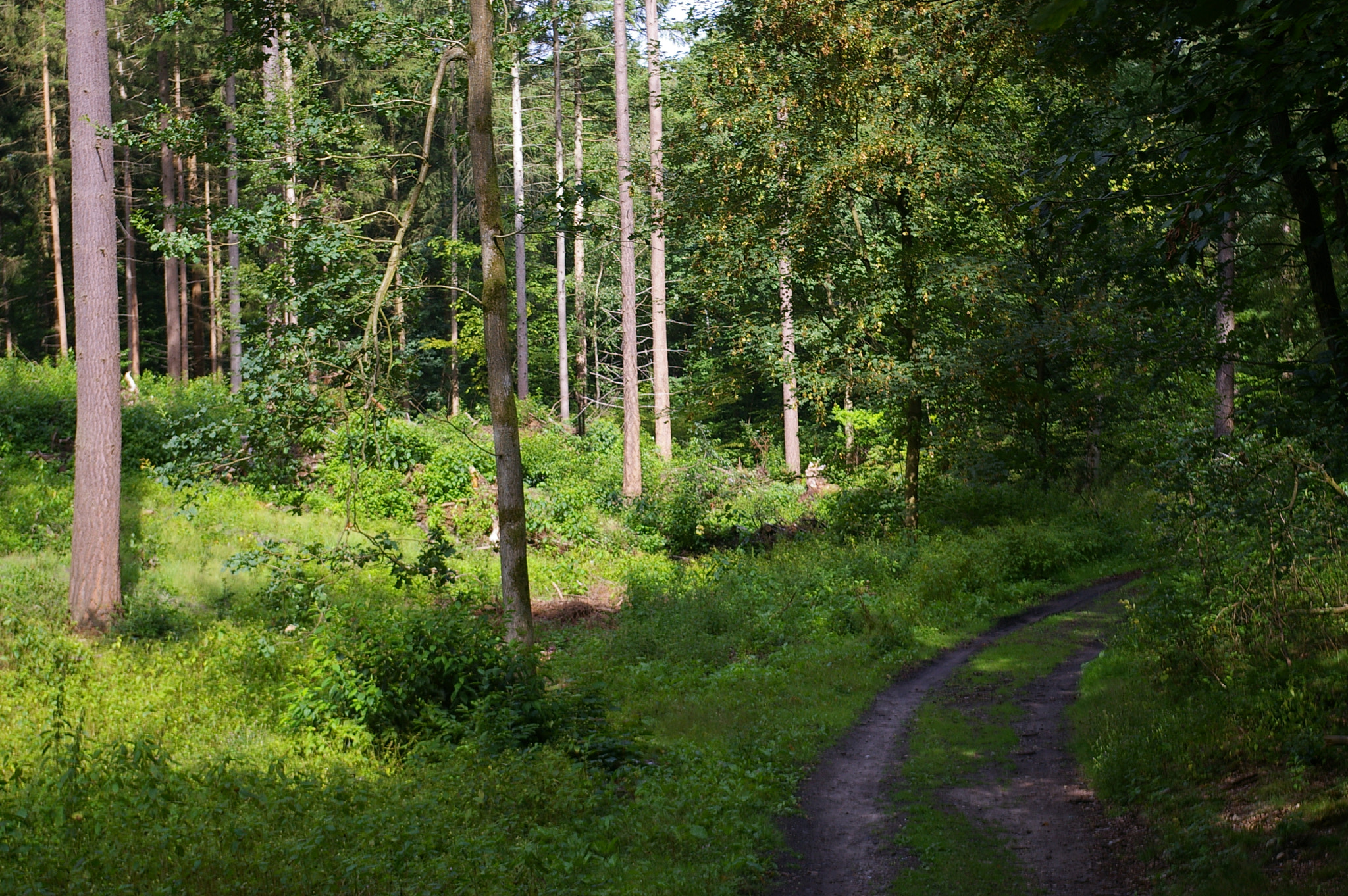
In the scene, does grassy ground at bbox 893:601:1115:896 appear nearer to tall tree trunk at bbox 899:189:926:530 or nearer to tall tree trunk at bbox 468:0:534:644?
tall tree trunk at bbox 468:0:534:644

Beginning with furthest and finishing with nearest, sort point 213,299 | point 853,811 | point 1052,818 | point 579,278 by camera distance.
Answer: point 579,278 < point 213,299 < point 853,811 < point 1052,818

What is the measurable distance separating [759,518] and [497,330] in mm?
12949

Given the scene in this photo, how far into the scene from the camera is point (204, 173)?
112 feet

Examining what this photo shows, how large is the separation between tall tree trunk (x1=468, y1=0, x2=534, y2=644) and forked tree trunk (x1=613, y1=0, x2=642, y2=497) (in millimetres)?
13744

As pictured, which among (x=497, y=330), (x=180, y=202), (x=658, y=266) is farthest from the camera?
(x=180, y=202)

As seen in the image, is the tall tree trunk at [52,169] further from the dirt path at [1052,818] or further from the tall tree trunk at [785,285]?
the dirt path at [1052,818]

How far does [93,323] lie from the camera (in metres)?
12.3

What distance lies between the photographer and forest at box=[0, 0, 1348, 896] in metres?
6.08

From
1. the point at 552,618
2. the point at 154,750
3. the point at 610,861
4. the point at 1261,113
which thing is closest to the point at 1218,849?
the point at 610,861

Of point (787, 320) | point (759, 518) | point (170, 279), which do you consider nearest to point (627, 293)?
point (787, 320)

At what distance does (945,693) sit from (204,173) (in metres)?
33.8

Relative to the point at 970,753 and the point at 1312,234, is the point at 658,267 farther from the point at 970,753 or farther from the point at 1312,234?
the point at 1312,234

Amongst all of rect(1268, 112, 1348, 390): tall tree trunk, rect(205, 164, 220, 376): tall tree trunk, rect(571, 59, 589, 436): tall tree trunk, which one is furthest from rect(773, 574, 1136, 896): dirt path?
rect(205, 164, 220, 376): tall tree trunk

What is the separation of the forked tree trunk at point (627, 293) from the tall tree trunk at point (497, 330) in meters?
13.7
